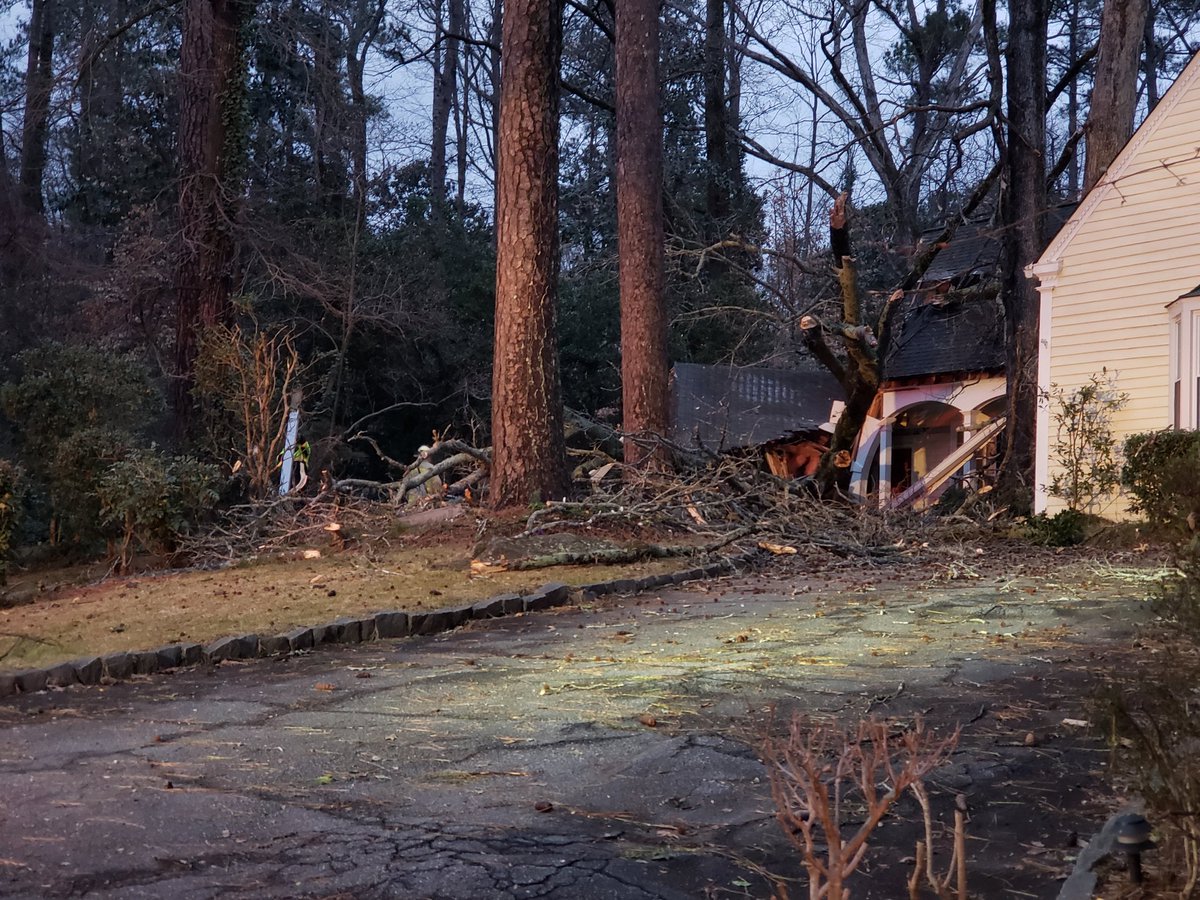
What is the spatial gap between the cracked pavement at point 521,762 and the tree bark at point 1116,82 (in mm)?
11139

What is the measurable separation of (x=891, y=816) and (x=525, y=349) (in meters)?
8.75

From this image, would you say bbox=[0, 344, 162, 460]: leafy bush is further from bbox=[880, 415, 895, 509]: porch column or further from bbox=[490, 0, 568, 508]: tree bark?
bbox=[880, 415, 895, 509]: porch column

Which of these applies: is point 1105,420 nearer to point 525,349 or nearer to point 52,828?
point 525,349

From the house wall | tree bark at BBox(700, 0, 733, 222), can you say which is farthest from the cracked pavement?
tree bark at BBox(700, 0, 733, 222)

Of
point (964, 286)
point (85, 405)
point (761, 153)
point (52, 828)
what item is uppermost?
point (761, 153)

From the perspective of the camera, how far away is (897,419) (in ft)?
78.3

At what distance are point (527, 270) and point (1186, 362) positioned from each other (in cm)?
780

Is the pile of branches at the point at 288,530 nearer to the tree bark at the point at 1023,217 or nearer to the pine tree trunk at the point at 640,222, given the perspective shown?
the pine tree trunk at the point at 640,222

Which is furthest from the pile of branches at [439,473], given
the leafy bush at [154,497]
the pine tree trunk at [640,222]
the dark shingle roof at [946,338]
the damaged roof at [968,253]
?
the damaged roof at [968,253]

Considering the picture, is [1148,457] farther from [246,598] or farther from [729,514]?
[246,598]

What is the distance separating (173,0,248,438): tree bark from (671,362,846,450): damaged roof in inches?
335

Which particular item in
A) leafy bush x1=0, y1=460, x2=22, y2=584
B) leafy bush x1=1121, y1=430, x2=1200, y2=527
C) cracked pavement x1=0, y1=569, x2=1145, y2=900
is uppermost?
leafy bush x1=1121, y1=430, x2=1200, y2=527

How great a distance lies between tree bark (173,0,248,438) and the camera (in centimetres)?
1598

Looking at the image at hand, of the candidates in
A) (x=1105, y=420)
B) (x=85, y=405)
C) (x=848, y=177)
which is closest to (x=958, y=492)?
(x=1105, y=420)
